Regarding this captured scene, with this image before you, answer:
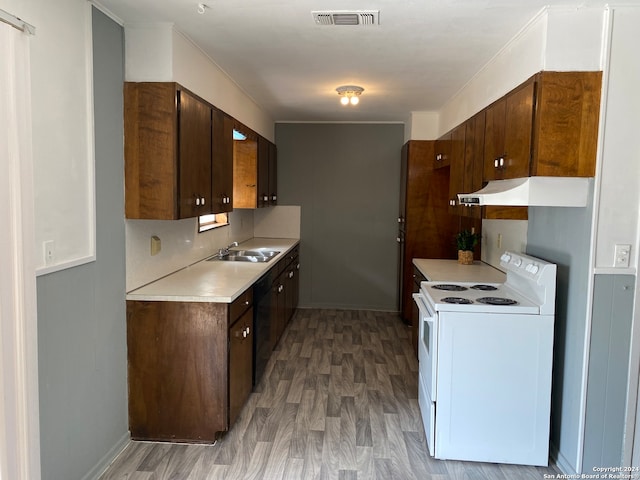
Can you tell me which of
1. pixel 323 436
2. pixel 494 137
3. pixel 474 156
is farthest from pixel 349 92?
pixel 323 436

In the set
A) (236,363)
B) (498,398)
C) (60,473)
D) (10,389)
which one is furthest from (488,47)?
(60,473)

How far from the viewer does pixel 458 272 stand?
3.85m

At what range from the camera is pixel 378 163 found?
6.04 meters

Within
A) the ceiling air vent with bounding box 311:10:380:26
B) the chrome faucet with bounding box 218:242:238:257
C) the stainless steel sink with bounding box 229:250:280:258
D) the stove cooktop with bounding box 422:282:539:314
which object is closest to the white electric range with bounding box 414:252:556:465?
the stove cooktop with bounding box 422:282:539:314

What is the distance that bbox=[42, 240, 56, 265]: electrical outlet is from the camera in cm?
205

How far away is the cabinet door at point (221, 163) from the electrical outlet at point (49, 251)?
136 centimetres

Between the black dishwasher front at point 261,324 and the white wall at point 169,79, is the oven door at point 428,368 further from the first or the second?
the white wall at point 169,79

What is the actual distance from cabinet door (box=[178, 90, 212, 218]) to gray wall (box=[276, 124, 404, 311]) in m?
2.94

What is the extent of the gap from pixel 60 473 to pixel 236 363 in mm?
1070

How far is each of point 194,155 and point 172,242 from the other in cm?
76

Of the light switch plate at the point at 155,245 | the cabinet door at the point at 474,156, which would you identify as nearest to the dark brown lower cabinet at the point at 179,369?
the light switch plate at the point at 155,245

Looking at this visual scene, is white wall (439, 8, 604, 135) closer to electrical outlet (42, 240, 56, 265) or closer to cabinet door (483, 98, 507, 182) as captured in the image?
cabinet door (483, 98, 507, 182)

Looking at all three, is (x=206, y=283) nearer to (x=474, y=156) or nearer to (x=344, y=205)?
(x=474, y=156)

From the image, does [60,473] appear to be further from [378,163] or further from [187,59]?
[378,163]
